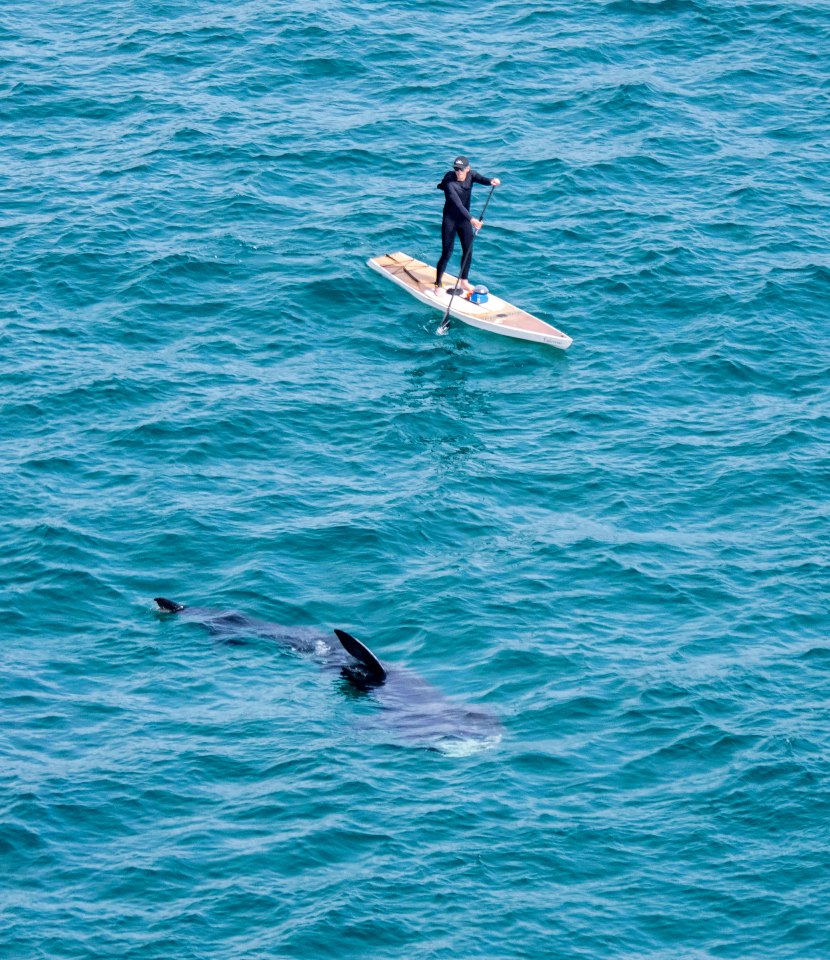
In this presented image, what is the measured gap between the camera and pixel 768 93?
42.4 metres

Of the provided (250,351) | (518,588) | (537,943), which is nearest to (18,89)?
(250,351)

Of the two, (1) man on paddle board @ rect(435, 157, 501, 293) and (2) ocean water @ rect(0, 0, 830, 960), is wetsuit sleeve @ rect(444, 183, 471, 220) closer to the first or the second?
(1) man on paddle board @ rect(435, 157, 501, 293)

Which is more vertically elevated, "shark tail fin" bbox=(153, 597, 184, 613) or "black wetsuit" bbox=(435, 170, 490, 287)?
"black wetsuit" bbox=(435, 170, 490, 287)

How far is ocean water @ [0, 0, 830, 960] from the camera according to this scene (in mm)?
21953

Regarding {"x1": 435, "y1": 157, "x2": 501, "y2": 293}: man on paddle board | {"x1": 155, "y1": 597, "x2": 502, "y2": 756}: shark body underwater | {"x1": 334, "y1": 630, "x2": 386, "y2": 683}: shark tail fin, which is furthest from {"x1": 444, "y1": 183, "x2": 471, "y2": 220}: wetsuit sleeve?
{"x1": 334, "y1": 630, "x2": 386, "y2": 683}: shark tail fin

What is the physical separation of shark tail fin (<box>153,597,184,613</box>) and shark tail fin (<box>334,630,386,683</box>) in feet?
9.19

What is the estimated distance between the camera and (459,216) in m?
34.6

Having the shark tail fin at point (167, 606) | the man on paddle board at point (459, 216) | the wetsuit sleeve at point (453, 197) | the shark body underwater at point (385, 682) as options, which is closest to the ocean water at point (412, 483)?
the shark body underwater at point (385, 682)

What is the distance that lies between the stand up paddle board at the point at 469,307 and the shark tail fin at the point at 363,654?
10221 mm

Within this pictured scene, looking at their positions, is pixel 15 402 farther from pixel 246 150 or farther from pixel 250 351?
pixel 246 150

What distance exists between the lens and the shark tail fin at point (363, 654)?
2493 centimetres

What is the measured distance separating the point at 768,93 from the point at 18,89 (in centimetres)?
1836

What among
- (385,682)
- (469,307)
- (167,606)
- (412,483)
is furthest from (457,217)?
(385,682)

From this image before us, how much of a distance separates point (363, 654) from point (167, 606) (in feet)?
11.5
